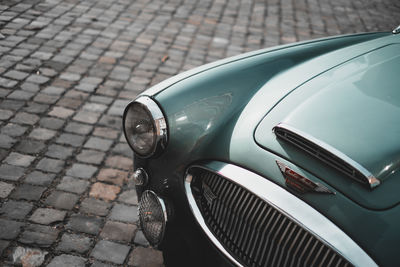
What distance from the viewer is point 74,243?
2.35 metres

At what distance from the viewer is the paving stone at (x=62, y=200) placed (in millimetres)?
2594

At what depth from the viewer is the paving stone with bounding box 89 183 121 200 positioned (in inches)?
107

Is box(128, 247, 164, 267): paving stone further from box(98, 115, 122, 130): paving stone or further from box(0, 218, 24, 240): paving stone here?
box(98, 115, 122, 130): paving stone

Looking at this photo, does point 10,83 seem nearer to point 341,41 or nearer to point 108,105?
point 108,105

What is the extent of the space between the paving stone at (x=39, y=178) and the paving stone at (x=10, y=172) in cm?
7

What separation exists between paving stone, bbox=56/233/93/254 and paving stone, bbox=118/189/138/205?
410 millimetres

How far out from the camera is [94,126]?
3.36m

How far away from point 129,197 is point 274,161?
146 cm

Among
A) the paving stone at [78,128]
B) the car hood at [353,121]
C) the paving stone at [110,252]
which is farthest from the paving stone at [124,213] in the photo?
the car hood at [353,121]

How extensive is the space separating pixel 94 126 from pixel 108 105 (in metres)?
0.36

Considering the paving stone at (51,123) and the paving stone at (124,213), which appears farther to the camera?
the paving stone at (51,123)

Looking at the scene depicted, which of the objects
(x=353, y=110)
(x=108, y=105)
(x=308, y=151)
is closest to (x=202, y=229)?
(x=308, y=151)

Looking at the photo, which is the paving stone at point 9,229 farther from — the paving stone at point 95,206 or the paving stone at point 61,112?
the paving stone at point 61,112

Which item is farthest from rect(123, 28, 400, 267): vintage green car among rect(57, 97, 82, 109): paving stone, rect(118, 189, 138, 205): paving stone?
rect(57, 97, 82, 109): paving stone
